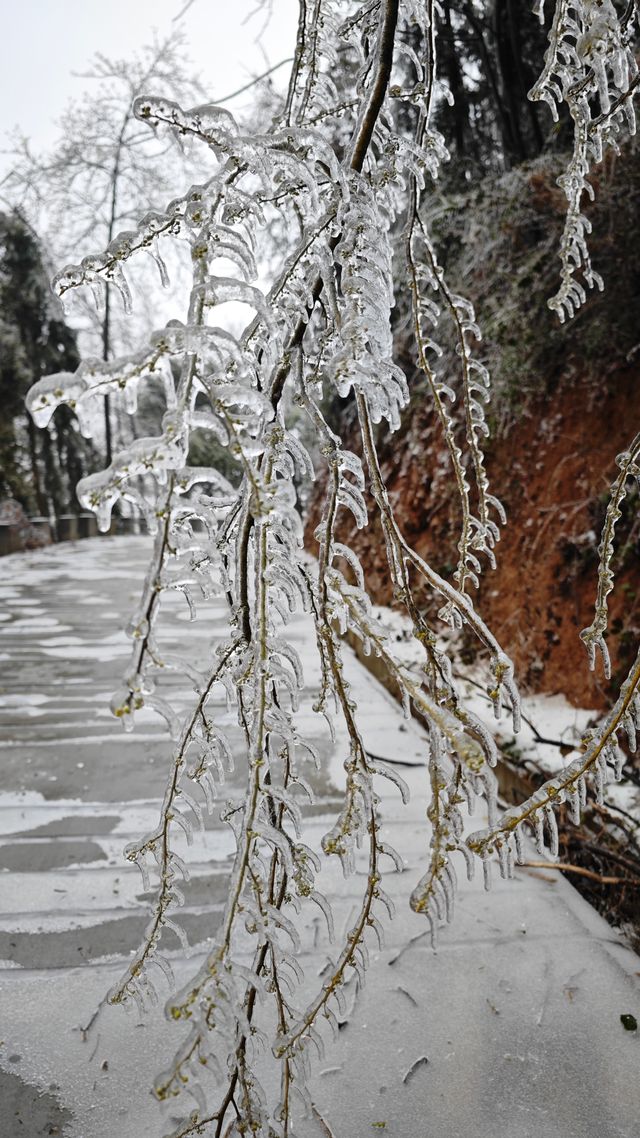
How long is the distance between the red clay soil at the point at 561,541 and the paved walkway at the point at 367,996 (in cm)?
96

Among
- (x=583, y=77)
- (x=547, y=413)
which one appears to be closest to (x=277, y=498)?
(x=583, y=77)

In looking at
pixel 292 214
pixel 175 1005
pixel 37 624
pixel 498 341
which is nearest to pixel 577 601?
pixel 498 341

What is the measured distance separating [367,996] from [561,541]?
7.95 feet

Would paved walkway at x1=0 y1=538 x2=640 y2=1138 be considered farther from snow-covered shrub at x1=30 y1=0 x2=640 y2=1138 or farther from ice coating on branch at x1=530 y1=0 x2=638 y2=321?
ice coating on branch at x1=530 y1=0 x2=638 y2=321

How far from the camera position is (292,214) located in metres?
1.01

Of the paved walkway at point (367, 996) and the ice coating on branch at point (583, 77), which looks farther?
the paved walkway at point (367, 996)

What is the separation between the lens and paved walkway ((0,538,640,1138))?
1313 mm

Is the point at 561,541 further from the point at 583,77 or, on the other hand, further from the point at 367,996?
the point at 583,77

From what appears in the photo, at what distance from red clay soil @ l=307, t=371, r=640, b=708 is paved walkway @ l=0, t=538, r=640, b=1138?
3.15 feet

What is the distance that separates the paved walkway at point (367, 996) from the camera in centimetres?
131

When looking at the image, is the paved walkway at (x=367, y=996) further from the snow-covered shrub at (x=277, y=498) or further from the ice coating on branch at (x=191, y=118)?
the ice coating on branch at (x=191, y=118)

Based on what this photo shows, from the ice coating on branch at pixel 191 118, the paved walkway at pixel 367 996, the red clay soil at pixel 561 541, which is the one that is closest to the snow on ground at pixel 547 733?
the red clay soil at pixel 561 541

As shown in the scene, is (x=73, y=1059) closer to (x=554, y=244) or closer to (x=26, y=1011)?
(x=26, y=1011)

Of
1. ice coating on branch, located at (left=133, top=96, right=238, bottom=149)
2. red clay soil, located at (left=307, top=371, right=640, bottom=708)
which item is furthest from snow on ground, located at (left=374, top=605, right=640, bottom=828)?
ice coating on branch, located at (left=133, top=96, right=238, bottom=149)
